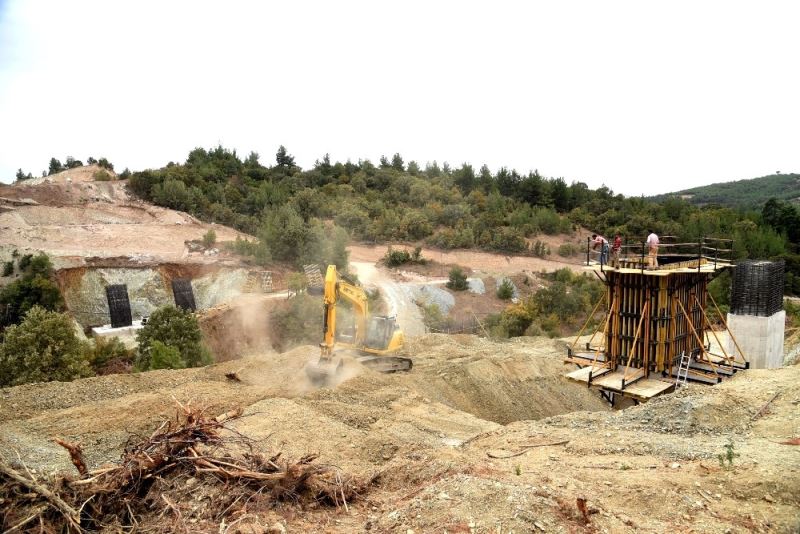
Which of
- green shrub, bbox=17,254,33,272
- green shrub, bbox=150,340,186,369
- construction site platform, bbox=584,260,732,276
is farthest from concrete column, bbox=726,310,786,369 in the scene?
green shrub, bbox=17,254,33,272

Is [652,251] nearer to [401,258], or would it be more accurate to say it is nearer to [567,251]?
[401,258]

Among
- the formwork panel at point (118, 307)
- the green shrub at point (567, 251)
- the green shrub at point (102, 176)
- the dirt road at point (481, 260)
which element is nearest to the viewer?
the formwork panel at point (118, 307)

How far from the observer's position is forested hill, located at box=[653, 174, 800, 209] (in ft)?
289

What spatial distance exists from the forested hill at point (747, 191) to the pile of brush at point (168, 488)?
299 feet

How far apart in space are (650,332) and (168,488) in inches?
419

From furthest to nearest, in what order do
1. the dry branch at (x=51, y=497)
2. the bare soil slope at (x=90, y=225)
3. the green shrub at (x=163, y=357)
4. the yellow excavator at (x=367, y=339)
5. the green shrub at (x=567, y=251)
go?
1. the green shrub at (x=567, y=251)
2. the bare soil slope at (x=90, y=225)
3. the green shrub at (x=163, y=357)
4. the yellow excavator at (x=367, y=339)
5. the dry branch at (x=51, y=497)

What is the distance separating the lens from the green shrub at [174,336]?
18.3 meters

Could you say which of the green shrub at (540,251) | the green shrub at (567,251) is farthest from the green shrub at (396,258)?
the green shrub at (567,251)

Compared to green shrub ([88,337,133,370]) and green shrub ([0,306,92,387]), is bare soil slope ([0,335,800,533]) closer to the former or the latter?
green shrub ([0,306,92,387])

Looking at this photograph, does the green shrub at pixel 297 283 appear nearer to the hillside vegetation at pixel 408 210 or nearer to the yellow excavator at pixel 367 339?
the hillside vegetation at pixel 408 210

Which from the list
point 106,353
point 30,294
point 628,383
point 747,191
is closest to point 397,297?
point 106,353

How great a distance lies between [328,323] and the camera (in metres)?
13.2

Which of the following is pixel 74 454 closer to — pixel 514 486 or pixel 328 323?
pixel 514 486

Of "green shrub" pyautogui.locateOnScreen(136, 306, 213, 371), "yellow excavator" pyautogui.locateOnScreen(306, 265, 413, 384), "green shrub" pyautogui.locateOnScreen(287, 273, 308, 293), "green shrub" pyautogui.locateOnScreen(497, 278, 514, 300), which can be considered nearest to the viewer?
"yellow excavator" pyautogui.locateOnScreen(306, 265, 413, 384)
